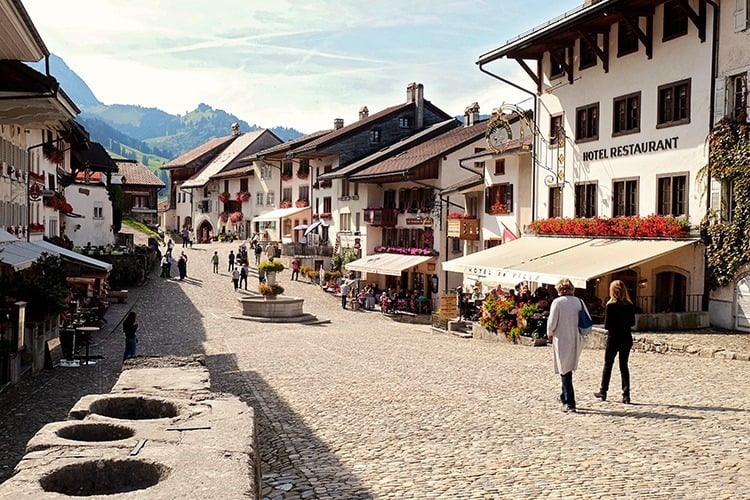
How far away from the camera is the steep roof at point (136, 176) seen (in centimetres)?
8750

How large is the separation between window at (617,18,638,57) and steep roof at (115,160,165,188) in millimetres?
66856

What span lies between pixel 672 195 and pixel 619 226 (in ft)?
6.92

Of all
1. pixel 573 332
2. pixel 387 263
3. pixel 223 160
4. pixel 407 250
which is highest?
pixel 223 160

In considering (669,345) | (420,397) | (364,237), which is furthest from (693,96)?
(364,237)

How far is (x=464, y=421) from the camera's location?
1132 cm

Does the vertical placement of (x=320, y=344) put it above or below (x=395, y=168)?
below

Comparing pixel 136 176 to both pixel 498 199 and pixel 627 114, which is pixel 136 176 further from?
pixel 627 114

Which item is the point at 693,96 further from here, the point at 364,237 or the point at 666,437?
the point at 364,237

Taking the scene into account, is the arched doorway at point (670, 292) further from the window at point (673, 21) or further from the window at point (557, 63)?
the window at point (557, 63)

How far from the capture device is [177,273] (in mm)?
50688

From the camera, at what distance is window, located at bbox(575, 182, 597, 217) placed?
29234mm

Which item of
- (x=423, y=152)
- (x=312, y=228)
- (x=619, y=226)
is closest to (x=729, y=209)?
(x=619, y=226)

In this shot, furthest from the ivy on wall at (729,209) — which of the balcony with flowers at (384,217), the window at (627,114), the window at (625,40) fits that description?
the balcony with flowers at (384,217)

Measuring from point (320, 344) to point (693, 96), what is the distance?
13.2 metres
